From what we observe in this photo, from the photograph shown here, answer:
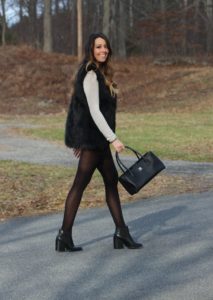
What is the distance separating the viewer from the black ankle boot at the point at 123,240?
21.4 ft

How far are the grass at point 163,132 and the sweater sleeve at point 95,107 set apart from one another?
8678 mm

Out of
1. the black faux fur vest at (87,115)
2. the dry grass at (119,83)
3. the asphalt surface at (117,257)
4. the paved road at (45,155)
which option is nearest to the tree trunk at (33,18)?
the dry grass at (119,83)

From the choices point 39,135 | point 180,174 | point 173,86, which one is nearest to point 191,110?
point 173,86

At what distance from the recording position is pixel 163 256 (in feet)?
20.4

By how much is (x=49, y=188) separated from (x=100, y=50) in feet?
14.5

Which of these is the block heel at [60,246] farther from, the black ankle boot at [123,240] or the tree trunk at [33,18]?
the tree trunk at [33,18]

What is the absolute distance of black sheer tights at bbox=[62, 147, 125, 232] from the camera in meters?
6.45

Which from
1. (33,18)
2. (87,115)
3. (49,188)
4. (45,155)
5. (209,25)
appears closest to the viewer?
(87,115)

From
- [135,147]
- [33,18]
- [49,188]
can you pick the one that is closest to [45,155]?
[135,147]

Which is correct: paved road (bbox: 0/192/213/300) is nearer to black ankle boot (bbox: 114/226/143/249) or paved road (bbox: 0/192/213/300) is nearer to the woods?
black ankle boot (bbox: 114/226/143/249)

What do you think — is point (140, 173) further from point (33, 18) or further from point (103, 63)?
point (33, 18)

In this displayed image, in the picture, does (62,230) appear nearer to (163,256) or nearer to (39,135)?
(163,256)

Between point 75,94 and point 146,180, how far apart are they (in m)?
0.99

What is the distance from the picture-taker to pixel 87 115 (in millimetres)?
6332
